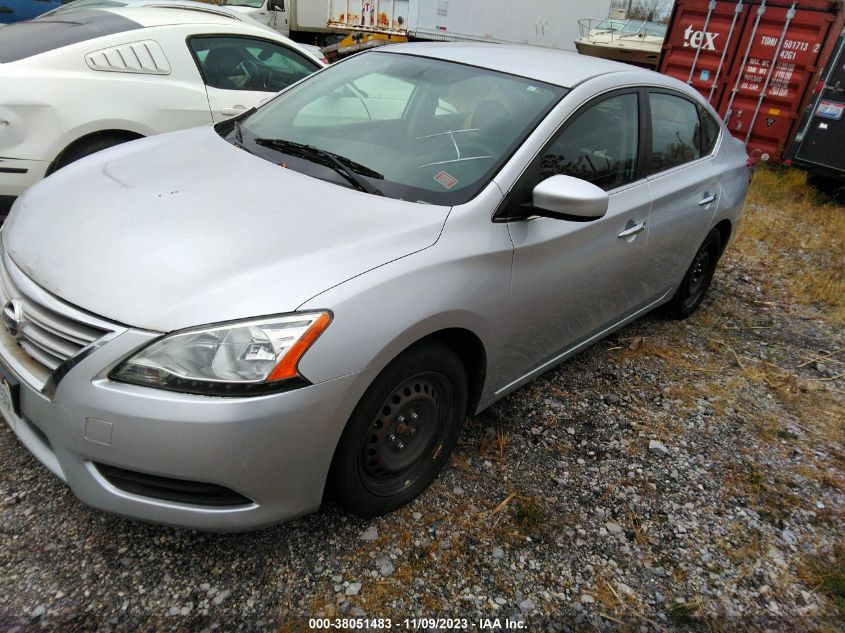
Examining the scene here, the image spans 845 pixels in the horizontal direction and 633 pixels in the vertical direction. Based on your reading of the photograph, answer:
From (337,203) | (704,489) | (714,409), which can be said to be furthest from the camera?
(714,409)

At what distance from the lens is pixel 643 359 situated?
3822 mm

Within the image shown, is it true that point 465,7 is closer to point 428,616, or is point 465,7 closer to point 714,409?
point 714,409

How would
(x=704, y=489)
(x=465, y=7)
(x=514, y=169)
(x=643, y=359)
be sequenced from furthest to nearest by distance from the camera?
1. (x=465, y=7)
2. (x=643, y=359)
3. (x=704, y=489)
4. (x=514, y=169)

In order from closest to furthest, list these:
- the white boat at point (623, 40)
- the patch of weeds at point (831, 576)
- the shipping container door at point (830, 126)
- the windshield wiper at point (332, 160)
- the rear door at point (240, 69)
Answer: the patch of weeds at point (831, 576) < the windshield wiper at point (332, 160) < the rear door at point (240, 69) < the shipping container door at point (830, 126) < the white boat at point (623, 40)

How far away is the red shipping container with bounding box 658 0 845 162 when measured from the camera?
851 cm

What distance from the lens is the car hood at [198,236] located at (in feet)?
5.99

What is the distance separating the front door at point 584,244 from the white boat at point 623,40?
9.40m

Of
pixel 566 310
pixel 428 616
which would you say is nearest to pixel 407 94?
pixel 566 310

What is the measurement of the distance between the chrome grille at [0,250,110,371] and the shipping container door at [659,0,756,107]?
9.97 meters

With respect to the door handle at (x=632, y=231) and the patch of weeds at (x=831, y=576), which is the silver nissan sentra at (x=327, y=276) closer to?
the door handle at (x=632, y=231)

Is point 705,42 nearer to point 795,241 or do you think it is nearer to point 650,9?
point 650,9

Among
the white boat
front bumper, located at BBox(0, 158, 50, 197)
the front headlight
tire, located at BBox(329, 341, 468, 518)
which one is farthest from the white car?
the white boat

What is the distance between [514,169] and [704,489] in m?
1.66

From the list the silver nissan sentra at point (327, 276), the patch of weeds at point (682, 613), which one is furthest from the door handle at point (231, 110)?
the patch of weeds at point (682, 613)
